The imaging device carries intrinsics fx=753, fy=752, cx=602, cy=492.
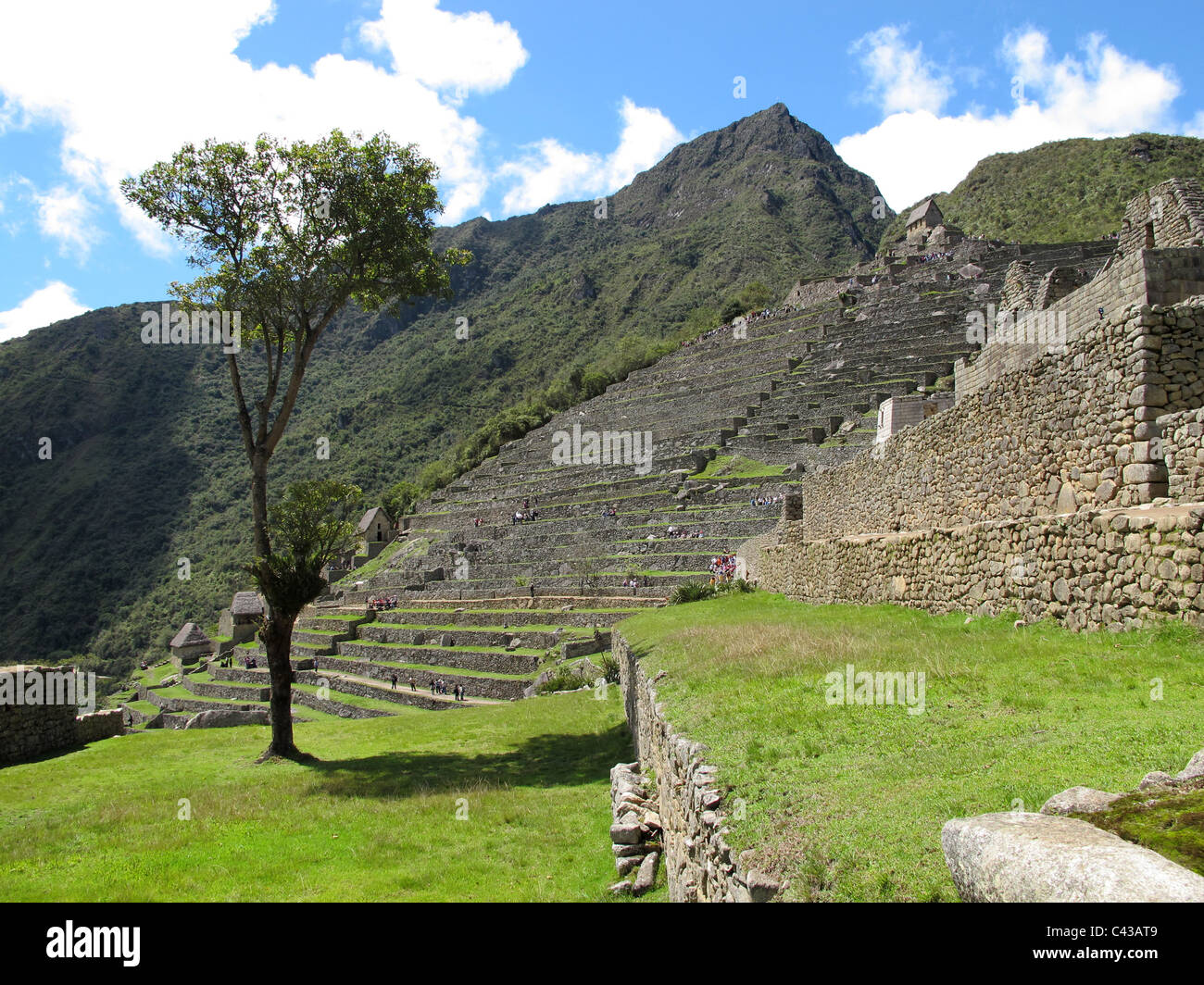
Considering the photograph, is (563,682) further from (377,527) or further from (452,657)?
(377,527)

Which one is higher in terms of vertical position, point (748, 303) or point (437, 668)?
point (748, 303)

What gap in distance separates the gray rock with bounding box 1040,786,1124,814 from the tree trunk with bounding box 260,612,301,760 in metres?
12.1

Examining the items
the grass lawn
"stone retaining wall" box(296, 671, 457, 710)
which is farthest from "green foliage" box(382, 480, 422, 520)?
the grass lawn

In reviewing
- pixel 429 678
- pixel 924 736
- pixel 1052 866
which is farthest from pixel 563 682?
pixel 1052 866

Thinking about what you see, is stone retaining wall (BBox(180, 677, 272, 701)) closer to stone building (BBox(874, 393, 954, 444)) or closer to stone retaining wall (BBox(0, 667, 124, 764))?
stone retaining wall (BBox(0, 667, 124, 764))

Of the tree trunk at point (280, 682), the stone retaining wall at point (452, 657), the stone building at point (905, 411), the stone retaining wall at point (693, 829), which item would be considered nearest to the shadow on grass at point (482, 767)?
the tree trunk at point (280, 682)

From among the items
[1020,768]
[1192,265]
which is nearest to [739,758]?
[1020,768]

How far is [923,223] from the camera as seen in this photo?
228ft

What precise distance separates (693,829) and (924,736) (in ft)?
4.74

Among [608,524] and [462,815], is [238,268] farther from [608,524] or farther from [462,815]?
[608,524]

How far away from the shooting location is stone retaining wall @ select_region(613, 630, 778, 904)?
330 centimetres

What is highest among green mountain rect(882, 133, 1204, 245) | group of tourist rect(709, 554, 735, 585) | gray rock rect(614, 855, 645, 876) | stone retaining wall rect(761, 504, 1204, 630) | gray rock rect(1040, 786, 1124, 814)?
green mountain rect(882, 133, 1204, 245)

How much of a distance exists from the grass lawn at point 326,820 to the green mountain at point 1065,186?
68539mm

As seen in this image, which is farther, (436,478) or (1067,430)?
(436,478)
